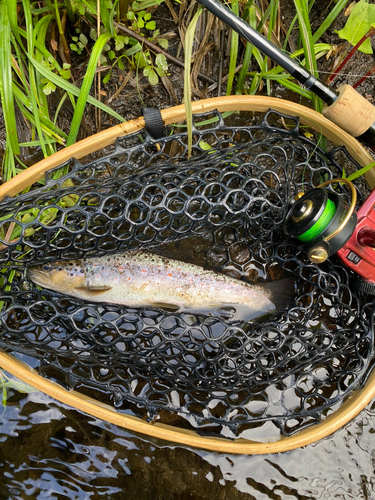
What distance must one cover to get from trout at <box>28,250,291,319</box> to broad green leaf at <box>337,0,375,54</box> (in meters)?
1.53

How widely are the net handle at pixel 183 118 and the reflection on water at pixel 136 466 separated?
140cm

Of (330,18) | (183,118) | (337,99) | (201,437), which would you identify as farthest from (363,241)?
(330,18)

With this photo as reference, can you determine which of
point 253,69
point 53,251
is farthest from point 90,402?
point 253,69

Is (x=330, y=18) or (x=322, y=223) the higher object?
(x=330, y=18)

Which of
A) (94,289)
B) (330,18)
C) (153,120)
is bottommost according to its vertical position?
(94,289)

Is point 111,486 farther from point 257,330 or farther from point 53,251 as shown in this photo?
point 53,251

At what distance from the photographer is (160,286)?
2.43 m

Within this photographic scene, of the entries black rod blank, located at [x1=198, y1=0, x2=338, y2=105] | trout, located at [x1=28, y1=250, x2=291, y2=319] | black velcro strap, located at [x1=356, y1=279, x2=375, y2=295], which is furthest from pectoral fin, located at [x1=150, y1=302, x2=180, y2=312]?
black rod blank, located at [x1=198, y1=0, x2=338, y2=105]

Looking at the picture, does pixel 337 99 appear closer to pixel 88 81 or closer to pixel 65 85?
pixel 88 81

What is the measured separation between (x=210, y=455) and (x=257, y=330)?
88 cm

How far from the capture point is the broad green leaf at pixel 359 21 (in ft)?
6.88

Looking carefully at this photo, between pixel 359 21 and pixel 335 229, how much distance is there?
1259 mm

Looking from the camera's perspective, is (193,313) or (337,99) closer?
(337,99)

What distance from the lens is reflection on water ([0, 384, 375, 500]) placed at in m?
2.36
